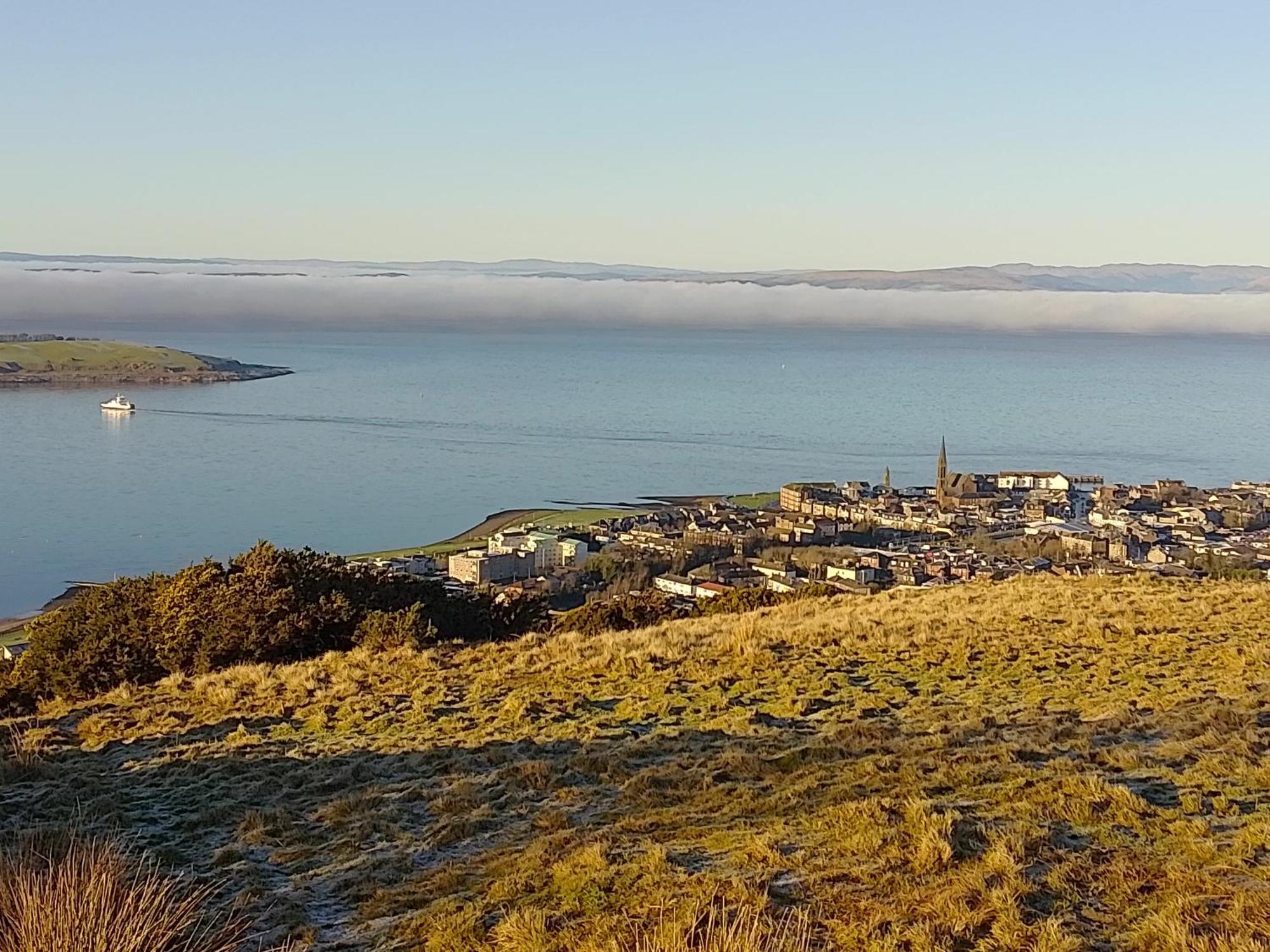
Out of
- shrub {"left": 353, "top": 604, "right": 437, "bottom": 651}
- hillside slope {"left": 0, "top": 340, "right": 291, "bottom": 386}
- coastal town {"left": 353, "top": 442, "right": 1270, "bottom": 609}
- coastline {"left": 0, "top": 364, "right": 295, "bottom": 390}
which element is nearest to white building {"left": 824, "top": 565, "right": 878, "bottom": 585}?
coastal town {"left": 353, "top": 442, "right": 1270, "bottom": 609}

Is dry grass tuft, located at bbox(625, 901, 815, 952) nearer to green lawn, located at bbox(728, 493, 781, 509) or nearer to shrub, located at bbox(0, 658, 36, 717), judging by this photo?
shrub, located at bbox(0, 658, 36, 717)

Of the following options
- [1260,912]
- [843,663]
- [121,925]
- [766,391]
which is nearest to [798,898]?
[1260,912]

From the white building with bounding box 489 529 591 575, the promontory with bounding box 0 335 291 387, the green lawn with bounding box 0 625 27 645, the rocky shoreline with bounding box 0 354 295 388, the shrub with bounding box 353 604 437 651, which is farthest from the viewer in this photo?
the promontory with bounding box 0 335 291 387

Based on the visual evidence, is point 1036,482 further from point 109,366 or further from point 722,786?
point 109,366

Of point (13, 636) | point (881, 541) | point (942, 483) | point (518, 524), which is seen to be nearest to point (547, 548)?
point (518, 524)

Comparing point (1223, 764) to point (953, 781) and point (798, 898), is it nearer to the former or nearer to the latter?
point (953, 781)

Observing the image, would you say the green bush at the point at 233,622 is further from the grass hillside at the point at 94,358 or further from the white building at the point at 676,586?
the grass hillside at the point at 94,358
